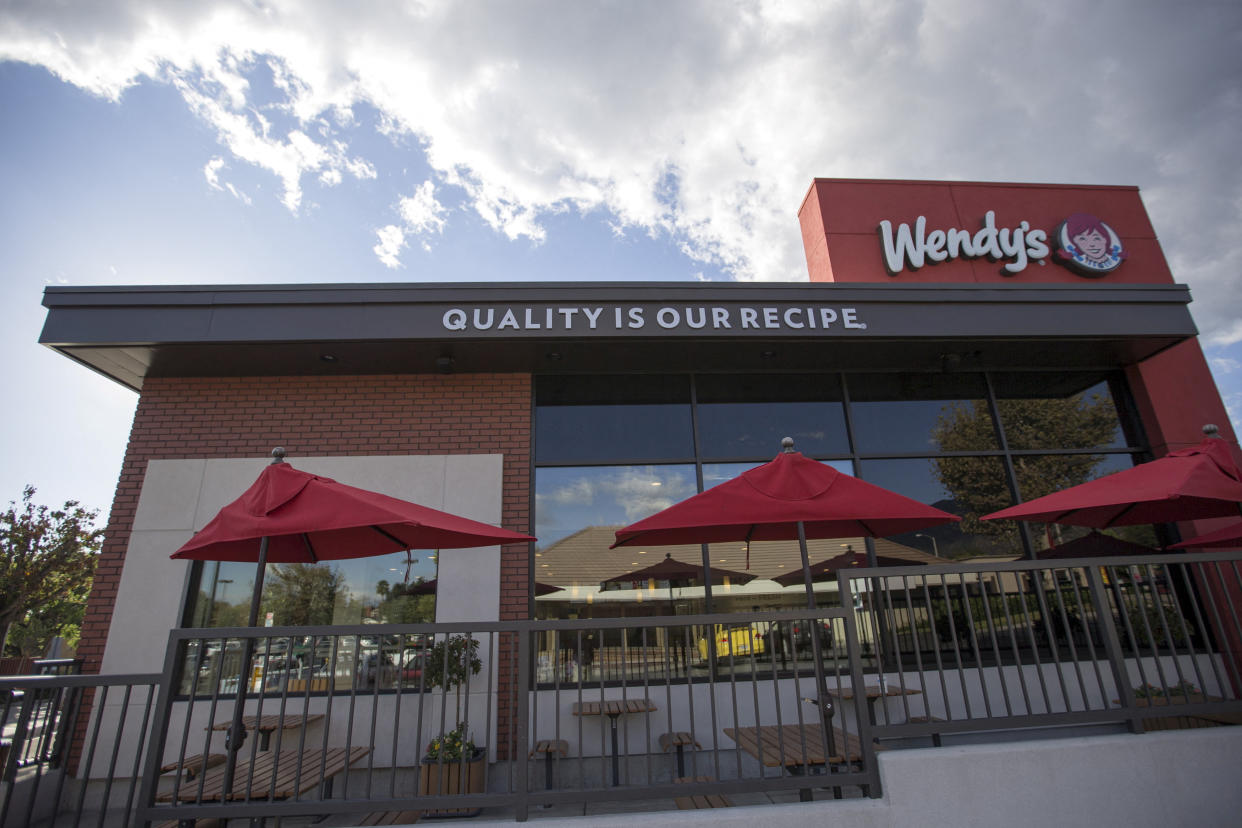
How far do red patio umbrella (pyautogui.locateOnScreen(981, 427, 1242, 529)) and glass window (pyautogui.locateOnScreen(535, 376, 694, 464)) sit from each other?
3.37 metres

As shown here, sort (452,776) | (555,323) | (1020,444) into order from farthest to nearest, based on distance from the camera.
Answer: (1020,444), (555,323), (452,776)

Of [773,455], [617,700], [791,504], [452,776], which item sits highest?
[773,455]

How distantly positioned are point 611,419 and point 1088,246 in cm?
714

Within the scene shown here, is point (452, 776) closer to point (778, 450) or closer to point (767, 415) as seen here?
point (778, 450)

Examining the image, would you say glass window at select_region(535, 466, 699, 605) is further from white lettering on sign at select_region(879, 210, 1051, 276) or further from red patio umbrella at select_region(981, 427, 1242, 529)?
white lettering on sign at select_region(879, 210, 1051, 276)

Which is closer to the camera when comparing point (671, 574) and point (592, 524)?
point (671, 574)

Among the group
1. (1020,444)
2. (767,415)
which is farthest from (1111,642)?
(1020,444)

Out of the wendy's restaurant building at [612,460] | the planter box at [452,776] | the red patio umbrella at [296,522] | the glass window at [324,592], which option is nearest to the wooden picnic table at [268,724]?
the wendy's restaurant building at [612,460]

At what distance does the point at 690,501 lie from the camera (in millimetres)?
3818

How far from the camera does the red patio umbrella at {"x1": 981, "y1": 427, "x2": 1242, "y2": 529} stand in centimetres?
398

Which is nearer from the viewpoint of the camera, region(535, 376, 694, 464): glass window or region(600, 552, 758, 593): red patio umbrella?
region(600, 552, 758, 593): red patio umbrella

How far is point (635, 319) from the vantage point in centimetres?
606

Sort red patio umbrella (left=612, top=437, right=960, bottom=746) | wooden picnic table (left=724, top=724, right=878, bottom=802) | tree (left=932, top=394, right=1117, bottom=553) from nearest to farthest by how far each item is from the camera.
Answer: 1. wooden picnic table (left=724, top=724, right=878, bottom=802)
2. red patio umbrella (left=612, top=437, right=960, bottom=746)
3. tree (left=932, top=394, right=1117, bottom=553)

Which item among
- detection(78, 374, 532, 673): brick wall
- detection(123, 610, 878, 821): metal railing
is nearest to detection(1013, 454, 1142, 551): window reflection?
detection(123, 610, 878, 821): metal railing
